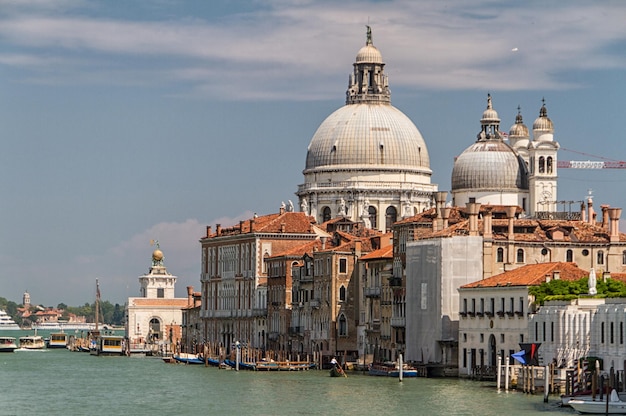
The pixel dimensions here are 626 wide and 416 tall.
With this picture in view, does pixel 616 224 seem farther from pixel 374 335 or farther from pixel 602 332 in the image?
pixel 602 332

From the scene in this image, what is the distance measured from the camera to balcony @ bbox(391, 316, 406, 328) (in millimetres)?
76375

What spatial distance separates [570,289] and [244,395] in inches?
441

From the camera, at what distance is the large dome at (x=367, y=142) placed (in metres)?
109

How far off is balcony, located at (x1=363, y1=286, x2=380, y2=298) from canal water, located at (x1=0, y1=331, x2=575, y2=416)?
4155mm

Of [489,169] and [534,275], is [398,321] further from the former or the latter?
[489,169]

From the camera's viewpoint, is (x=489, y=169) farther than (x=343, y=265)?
Yes

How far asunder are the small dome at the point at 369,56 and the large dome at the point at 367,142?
2738 mm

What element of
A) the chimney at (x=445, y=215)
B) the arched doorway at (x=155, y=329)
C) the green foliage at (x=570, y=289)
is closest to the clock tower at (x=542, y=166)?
the chimney at (x=445, y=215)

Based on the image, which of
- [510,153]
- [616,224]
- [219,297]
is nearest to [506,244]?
[616,224]

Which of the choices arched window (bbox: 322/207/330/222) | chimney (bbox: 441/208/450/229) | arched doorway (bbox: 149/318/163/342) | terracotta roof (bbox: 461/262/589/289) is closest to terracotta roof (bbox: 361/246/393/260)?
chimney (bbox: 441/208/450/229)

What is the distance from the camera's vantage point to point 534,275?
66750 mm

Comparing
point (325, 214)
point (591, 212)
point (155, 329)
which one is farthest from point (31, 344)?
point (591, 212)

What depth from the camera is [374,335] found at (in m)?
80.1

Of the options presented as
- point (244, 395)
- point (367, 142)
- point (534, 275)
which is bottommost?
point (244, 395)
